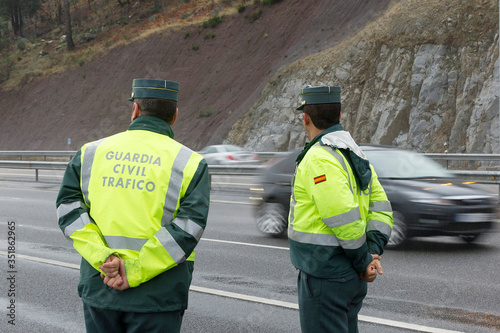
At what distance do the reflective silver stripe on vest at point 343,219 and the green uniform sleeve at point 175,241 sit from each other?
659 mm

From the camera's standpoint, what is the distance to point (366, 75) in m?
32.1

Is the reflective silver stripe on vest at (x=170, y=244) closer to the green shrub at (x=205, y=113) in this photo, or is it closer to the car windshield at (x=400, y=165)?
the car windshield at (x=400, y=165)

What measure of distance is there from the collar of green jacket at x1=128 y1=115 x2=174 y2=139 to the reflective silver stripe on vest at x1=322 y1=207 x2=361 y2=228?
951mm

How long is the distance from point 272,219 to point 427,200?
2793 millimetres

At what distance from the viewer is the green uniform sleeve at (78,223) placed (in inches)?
111

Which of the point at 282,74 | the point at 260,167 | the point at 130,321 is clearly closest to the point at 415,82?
the point at 282,74

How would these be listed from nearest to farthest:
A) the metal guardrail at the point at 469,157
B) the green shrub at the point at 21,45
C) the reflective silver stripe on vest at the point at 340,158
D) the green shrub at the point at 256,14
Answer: the reflective silver stripe on vest at the point at 340,158
the metal guardrail at the point at 469,157
the green shrub at the point at 256,14
the green shrub at the point at 21,45

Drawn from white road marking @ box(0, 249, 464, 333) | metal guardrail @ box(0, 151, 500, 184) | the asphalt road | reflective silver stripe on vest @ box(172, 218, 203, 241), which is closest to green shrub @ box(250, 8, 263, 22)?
metal guardrail @ box(0, 151, 500, 184)

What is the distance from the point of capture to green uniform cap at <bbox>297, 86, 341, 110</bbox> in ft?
10.8

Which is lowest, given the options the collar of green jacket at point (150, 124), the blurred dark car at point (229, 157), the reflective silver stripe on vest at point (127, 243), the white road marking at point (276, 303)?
the white road marking at point (276, 303)

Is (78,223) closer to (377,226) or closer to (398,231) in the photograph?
(377,226)

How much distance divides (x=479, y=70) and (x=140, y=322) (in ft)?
90.6

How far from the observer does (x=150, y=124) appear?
9.99ft

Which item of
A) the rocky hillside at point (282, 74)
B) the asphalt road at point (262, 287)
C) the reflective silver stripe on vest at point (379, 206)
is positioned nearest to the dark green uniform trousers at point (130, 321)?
the reflective silver stripe on vest at point (379, 206)
